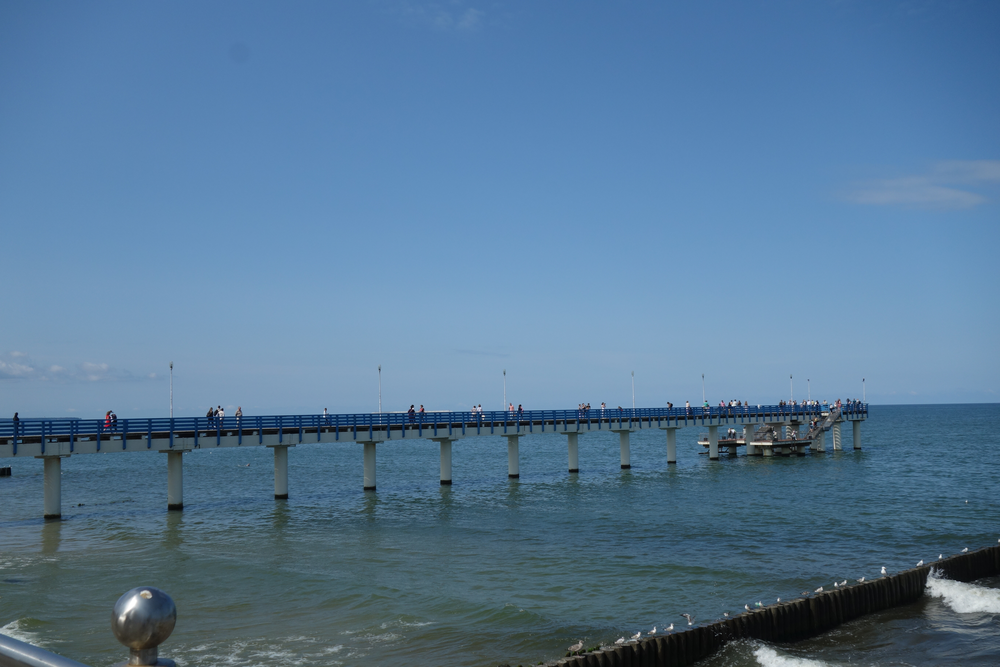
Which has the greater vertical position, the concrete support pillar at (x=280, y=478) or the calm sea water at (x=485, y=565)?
the concrete support pillar at (x=280, y=478)

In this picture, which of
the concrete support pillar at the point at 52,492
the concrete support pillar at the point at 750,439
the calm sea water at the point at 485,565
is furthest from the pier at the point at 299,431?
the calm sea water at the point at 485,565

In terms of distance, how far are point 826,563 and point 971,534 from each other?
10115 mm

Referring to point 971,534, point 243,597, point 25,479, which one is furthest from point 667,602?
point 25,479

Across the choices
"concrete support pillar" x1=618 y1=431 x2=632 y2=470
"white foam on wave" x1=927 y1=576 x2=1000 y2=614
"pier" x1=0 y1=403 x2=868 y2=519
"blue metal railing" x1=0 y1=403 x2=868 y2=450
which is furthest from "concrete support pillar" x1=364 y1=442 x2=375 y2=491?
"white foam on wave" x1=927 y1=576 x2=1000 y2=614

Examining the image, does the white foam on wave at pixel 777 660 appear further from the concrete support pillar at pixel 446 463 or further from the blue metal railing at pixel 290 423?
the concrete support pillar at pixel 446 463

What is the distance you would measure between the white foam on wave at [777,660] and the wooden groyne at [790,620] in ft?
1.99

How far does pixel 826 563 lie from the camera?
2458 cm

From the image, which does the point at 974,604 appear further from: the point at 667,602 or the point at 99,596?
the point at 99,596

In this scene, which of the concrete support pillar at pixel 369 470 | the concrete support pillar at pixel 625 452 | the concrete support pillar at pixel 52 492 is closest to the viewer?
the concrete support pillar at pixel 52 492

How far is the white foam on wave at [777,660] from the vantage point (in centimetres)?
1477

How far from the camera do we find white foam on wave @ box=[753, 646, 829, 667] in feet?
48.4

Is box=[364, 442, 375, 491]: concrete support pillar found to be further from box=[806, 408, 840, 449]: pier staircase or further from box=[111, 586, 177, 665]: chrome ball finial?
box=[806, 408, 840, 449]: pier staircase

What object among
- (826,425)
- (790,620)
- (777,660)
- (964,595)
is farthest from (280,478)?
(826,425)

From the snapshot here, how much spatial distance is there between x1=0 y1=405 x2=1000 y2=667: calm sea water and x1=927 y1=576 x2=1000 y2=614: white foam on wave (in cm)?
6
